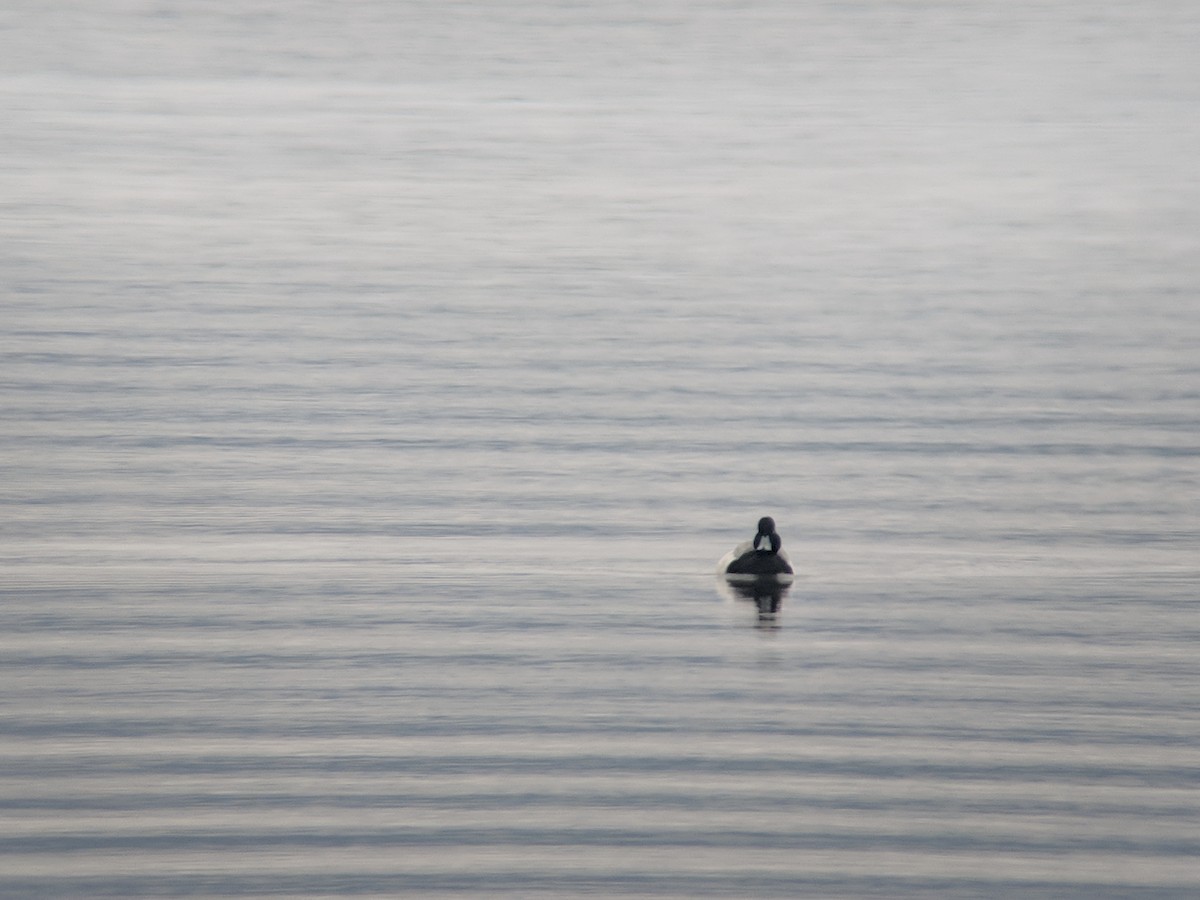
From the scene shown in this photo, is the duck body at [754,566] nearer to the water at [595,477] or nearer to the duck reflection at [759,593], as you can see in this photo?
the duck reflection at [759,593]

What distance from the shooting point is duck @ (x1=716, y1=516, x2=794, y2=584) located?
1105 cm

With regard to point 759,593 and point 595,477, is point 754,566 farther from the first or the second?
point 595,477

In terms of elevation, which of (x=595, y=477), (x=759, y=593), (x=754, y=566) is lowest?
(x=759, y=593)

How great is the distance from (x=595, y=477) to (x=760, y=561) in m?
2.27

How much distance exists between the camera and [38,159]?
2116 cm

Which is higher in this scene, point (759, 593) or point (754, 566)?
point (754, 566)

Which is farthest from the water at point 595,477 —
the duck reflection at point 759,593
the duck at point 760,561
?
the duck at point 760,561

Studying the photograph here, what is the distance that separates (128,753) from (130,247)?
33.9ft

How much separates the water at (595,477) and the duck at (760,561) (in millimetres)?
204

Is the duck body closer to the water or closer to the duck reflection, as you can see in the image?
the duck reflection

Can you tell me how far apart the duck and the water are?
0.67ft

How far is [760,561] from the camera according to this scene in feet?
36.3

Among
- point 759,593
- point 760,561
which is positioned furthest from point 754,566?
point 759,593

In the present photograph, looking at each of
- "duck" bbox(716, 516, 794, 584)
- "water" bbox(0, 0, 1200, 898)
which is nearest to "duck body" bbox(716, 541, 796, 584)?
"duck" bbox(716, 516, 794, 584)
